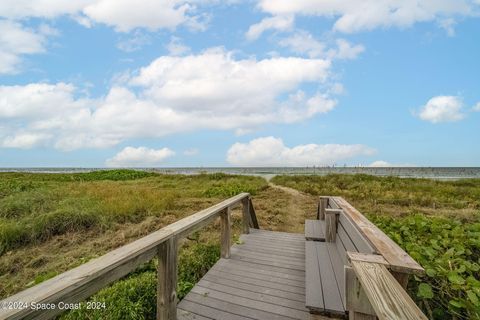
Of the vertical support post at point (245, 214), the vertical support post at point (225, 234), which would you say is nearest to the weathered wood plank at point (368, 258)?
the vertical support post at point (225, 234)

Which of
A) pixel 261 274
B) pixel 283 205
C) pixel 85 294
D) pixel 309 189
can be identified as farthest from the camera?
pixel 309 189

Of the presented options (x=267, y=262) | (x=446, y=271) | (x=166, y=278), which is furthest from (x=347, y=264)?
(x=166, y=278)

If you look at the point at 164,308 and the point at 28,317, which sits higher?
the point at 28,317

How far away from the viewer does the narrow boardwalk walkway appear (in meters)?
2.70

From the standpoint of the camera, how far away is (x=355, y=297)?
1.56 m

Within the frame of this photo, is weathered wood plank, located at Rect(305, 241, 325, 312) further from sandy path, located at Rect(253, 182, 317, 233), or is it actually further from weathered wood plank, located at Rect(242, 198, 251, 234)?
sandy path, located at Rect(253, 182, 317, 233)

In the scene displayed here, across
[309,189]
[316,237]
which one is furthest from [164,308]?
[309,189]

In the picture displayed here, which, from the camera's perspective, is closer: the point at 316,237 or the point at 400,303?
the point at 400,303

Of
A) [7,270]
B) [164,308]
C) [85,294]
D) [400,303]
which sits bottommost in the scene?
[7,270]

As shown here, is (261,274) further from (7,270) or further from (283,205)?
(283,205)

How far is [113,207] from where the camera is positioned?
27.5ft

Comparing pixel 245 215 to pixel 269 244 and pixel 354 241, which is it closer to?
pixel 269 244

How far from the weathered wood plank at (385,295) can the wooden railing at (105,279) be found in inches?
59.4

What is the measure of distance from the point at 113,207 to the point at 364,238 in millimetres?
8131
